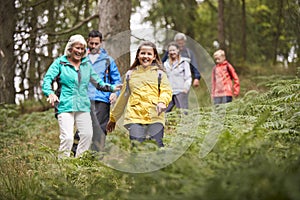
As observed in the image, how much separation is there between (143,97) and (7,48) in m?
6.90

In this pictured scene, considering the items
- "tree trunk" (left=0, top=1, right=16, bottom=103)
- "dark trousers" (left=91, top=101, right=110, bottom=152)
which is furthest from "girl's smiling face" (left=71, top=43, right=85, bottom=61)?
"tree trunk" (left=0, top=1, right=16, bottom=103)

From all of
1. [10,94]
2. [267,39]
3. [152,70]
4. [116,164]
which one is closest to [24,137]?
[10,94]

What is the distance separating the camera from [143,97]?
215 inches

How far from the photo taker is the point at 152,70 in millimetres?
5641

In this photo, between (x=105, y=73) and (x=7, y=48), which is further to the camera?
(x=7, y=48)

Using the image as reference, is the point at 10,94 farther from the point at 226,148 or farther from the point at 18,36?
the point at 226,148

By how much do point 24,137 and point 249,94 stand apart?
15.9 ft

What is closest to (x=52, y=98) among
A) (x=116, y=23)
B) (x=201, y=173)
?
(x=116, y=23)

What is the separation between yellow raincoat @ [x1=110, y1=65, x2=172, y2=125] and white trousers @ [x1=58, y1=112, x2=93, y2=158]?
65 cm

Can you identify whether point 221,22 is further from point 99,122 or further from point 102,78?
point 99,122

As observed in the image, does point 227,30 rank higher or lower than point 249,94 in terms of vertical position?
higher

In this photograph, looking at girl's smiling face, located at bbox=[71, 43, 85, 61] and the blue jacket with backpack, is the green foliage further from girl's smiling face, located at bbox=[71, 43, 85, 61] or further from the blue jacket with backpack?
girl's smiling face, located at bbox=[71, 43, 85, 61]

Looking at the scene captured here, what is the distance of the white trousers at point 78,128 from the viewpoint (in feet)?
19.9

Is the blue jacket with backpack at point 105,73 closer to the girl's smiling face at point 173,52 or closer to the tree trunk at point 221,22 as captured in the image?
the girl's smiling face at point 173,52
